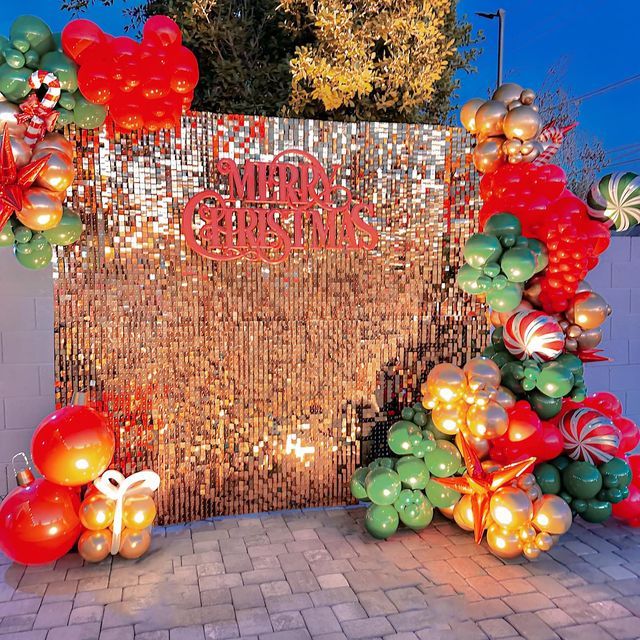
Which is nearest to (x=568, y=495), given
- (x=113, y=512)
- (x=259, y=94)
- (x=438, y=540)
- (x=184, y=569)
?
(x=438, y=540)

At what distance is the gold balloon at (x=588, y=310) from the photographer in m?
3.77

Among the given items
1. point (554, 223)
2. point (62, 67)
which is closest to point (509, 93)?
point (554, 223)

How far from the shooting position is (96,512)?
11.2 feet

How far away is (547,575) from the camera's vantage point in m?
3.40

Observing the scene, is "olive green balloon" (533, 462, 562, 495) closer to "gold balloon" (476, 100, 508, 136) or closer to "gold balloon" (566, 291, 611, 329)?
"gold balloon" (566, 291, 611, 329)

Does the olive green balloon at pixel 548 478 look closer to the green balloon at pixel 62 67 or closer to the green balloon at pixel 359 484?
the green balloon at pixel 359 484


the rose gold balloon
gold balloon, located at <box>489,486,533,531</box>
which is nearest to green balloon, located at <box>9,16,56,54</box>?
the rose gold balloon

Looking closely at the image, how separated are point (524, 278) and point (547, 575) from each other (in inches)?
66.9

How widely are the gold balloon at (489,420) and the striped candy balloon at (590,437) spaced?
18.5 inches

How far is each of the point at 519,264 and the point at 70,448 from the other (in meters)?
2.78

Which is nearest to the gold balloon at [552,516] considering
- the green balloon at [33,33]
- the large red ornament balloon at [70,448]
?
the large red ornament balloon at [70,448]

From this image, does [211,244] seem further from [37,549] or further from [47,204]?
[37,549]

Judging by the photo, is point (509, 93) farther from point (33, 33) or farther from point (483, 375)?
point (33, 33)

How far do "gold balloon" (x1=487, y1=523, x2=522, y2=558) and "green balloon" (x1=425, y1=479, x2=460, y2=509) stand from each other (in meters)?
0.38
